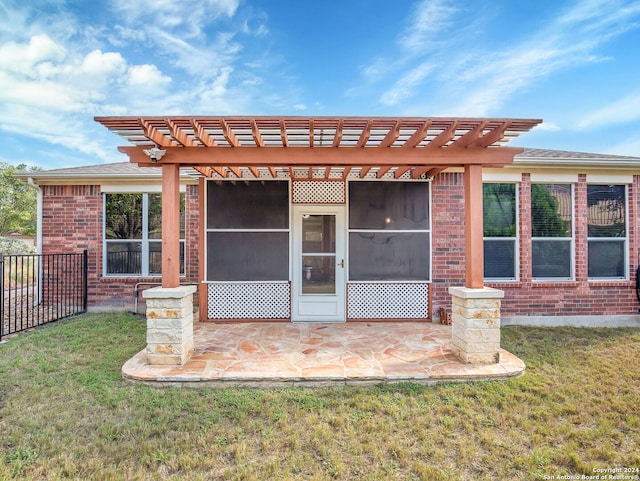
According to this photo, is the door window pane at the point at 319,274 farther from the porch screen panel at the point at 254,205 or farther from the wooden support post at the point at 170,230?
the wooden support post at the point at 170,230

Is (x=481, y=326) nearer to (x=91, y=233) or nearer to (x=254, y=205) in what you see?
(x=254, y=205)

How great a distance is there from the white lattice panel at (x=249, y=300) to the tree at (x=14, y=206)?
21337mm

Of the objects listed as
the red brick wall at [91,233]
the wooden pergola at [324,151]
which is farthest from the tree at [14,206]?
the wooden pergola at [324,151]

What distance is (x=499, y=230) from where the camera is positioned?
20.5ft

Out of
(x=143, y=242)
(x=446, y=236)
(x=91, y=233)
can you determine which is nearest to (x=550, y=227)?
(x=446, y=236)

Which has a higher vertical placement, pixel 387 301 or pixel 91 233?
pixel 91 233

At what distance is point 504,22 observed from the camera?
711cm

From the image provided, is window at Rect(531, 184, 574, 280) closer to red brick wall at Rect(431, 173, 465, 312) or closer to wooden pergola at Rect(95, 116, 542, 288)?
red brick wall at Rect(431, 173, 465, 312)

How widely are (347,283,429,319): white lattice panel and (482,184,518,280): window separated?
1.47 meters

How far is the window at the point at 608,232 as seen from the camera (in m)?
6.29

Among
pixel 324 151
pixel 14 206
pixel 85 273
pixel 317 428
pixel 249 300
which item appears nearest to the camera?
pixel 317 428

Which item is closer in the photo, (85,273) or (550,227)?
(550,227)

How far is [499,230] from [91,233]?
8.42 meters

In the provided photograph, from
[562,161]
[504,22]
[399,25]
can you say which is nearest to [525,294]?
[562,161]
